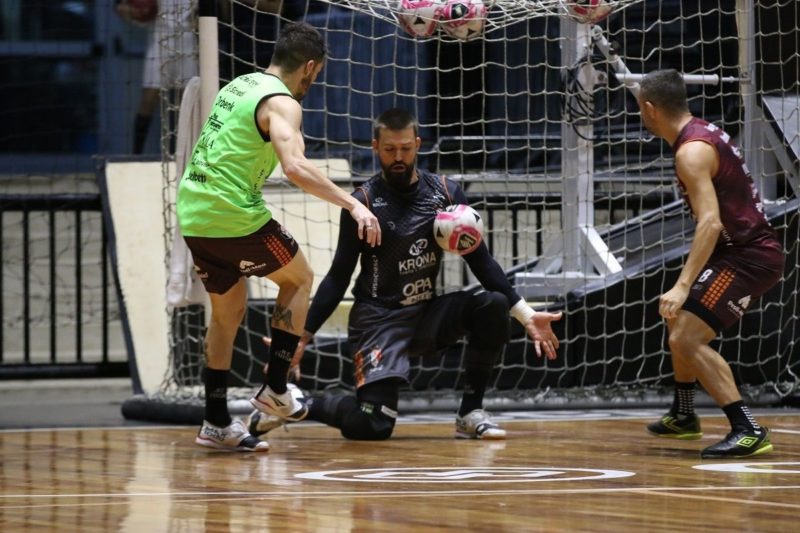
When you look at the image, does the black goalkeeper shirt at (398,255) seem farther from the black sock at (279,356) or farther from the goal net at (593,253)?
the goal net at (593,253)

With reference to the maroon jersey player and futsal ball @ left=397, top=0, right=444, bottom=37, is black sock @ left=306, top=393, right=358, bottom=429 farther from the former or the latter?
futsal ball @ left=397, top=0, right=444, bottom=37

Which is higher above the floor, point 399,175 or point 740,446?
point 399,175

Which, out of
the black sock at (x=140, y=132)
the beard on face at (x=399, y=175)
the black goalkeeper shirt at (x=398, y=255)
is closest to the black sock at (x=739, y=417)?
the black goalkeeper shirt at (x=398, y=255)

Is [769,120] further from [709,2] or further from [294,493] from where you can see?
[294,493]

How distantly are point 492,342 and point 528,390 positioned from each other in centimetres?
169

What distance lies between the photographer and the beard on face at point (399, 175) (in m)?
6.00

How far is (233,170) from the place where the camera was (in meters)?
5.43

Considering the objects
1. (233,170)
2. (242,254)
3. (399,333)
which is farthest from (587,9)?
(242,254)

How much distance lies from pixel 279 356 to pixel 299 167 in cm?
86

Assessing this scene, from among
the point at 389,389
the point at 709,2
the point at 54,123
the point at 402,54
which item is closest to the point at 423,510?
the point at 389,389

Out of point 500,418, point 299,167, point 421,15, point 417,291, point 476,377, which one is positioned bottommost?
point 500,418

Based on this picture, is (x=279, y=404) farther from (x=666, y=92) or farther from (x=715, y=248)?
(x=666, y=92)

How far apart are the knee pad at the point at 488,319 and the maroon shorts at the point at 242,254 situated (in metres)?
0.88

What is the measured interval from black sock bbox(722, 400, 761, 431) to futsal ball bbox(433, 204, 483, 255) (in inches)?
49.0
